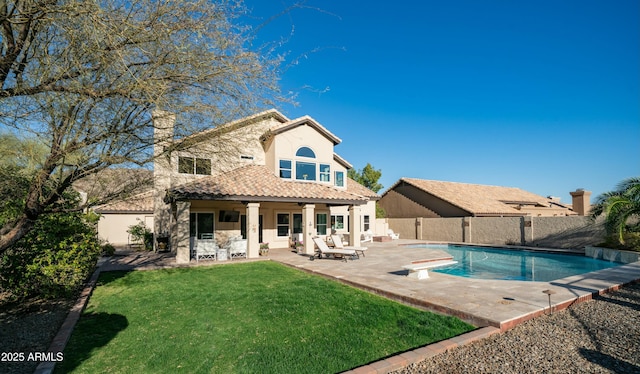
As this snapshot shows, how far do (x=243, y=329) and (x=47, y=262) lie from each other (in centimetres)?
642

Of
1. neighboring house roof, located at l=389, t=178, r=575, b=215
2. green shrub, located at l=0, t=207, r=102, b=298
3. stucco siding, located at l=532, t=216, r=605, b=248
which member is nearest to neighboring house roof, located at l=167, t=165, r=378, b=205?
green shrub, located at l=0, t=207, r=102, b=298

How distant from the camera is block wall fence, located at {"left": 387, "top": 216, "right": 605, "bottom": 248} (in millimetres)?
21609

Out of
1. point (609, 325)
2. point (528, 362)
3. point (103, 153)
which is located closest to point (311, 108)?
point (103, 153)

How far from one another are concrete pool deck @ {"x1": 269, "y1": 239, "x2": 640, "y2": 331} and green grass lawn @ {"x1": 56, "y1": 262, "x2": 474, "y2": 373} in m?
0.51

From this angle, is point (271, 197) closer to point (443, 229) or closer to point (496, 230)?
point (443, 229)

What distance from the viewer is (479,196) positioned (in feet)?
115

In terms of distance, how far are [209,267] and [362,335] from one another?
9.97 meters

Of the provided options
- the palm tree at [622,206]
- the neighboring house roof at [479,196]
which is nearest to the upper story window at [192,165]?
the palm tree at [622,206]

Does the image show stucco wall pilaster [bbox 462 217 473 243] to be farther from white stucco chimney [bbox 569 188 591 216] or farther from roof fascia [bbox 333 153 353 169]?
roof fascia [bbox 333 153 353 169]

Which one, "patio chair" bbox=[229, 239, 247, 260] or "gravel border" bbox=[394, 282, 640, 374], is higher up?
"patio chair" bbox=[229, 239, 247, 260]

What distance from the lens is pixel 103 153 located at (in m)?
5.96

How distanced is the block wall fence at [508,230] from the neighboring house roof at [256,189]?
1336 cm

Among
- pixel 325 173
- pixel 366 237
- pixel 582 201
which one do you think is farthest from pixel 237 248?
pixel 582 201

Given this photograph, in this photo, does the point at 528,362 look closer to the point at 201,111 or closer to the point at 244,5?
the point at 201,111
